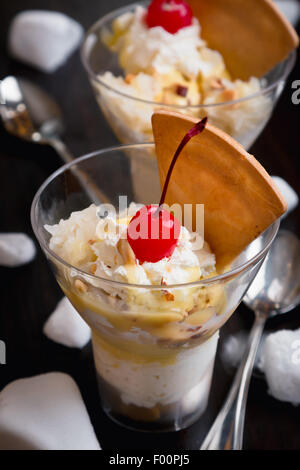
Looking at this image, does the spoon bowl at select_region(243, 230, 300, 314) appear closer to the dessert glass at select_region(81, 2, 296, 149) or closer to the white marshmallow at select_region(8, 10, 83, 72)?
the dessert glass at select_region(81, 2, 296, 149)

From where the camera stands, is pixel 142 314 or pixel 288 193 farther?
pixel 288 193

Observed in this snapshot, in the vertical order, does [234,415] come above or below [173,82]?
below

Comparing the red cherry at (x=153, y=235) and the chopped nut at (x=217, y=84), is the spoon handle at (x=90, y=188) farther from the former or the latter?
the chopped nut at (x=217, y=84)

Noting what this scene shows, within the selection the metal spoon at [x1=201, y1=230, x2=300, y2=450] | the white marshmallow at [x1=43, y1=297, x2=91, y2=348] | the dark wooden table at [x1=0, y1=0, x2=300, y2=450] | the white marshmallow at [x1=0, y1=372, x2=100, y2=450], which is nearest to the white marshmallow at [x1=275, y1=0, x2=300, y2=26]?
the dark wooden table at [x1=0, y1=0, x2=300, y2=450]

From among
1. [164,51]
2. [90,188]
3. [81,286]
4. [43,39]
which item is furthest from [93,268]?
[43,39]

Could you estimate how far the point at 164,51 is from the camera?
1081 millimetres

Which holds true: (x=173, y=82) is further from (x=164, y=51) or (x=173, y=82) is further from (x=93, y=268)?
(x=93, y=268)

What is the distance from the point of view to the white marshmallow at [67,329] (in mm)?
947

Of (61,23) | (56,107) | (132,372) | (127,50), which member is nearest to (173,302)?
(132,372)

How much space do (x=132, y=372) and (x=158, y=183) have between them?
0.25m

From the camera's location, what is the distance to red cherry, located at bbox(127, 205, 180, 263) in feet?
2.27

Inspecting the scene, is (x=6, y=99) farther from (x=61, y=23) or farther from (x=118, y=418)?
(x=118, y=418)

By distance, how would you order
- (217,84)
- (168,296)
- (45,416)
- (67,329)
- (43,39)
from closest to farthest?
(168,296)
(45,416)
(67,329)
(217,84)
(43,39)

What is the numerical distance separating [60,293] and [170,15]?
1.67 feet
